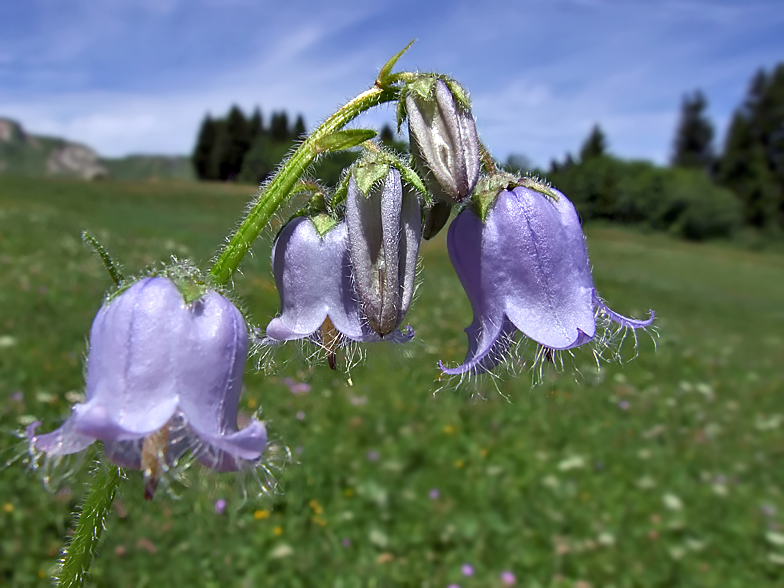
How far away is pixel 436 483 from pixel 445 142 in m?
3.34

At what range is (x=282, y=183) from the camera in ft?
5.63

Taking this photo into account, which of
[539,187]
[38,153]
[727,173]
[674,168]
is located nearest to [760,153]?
[727,173]

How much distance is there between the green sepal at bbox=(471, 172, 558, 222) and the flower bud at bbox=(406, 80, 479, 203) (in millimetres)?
75

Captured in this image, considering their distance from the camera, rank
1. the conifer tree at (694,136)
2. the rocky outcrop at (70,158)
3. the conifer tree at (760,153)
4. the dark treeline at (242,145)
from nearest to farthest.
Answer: the dark treeline at (242,145) → the conifer tree at (760,153) → the conifer tree at (694,136) → the rocky outcrop at (70,158)

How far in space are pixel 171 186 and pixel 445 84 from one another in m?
29.9

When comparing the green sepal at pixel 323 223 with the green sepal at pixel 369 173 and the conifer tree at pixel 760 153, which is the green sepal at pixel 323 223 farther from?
the conifer tree at pixel 760 153

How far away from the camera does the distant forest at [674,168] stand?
411cm

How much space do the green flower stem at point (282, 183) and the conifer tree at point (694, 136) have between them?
8425 centimetres

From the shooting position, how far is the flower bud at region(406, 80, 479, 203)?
155cm

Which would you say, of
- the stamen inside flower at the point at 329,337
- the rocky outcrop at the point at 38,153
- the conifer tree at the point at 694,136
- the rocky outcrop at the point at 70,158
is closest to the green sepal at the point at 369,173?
the stamen inside flower at the point at 329,337

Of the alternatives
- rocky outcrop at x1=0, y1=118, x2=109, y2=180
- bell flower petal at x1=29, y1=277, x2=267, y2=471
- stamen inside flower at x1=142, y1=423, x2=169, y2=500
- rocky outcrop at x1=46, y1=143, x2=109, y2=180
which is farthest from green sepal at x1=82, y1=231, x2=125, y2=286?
rocky outcrop at x1=46, y1=143, x2=109, y2=180

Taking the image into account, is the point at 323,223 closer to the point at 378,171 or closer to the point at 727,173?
the point at 378,171

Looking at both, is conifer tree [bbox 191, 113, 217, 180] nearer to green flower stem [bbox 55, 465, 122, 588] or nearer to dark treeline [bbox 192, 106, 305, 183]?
dark treeline [bbox 192, 106, 305, 183]

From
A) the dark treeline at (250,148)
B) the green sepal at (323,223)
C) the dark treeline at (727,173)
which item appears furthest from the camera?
the dark treeline at (727,173)
